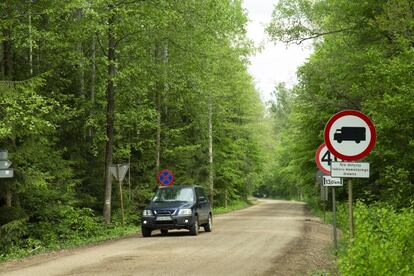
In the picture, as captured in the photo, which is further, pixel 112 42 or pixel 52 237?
pixel 112 42

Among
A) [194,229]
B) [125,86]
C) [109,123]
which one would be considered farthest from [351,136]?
[125,86]

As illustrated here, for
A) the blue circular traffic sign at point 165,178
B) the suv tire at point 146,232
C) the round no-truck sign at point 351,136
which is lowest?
the suv tire at point 146,232

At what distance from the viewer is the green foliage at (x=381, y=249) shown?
6.43 meters

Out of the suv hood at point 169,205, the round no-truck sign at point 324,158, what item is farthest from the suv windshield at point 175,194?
the round no-truck sign at point 324,158

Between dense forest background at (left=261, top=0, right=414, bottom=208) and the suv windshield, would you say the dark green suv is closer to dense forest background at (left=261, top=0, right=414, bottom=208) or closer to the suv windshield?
the suv windshield

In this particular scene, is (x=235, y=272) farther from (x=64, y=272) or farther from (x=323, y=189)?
(x=323, y=189)

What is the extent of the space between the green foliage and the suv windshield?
1250 cm

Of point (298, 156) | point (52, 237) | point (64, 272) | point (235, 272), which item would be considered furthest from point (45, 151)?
point (298, 156)

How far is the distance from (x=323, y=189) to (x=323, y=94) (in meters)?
4.89

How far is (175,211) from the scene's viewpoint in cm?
1983

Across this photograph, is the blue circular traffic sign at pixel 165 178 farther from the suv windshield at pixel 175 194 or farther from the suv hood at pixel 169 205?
the suv hood at pixel 169 205

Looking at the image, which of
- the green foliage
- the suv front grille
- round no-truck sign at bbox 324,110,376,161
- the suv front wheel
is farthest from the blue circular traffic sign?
the green foliage

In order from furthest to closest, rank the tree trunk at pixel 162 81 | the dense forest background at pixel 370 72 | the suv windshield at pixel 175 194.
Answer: the tree trunk at pixel 162 81
the suv windshield at pixel 175 194
the dense forest background at pixel 370 72

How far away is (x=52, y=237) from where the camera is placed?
1917 centimetres
